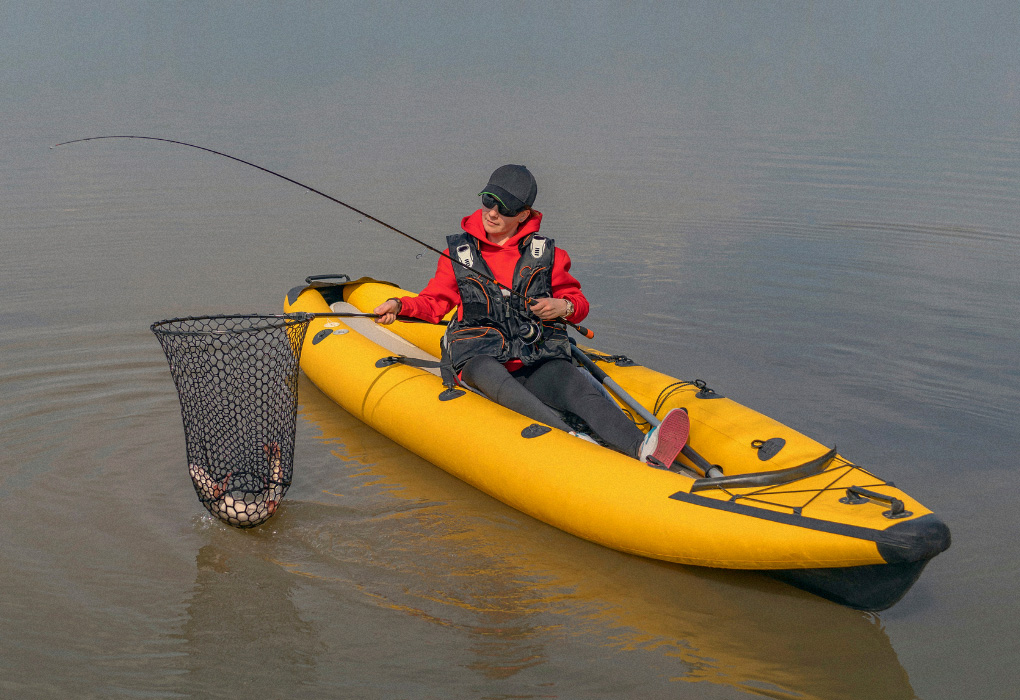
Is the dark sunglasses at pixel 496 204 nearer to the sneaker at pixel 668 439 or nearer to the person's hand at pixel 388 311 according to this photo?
the person's hand at pixel 388 311

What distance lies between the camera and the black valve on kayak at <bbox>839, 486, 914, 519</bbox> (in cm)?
323

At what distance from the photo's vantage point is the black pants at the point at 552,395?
4172 mm

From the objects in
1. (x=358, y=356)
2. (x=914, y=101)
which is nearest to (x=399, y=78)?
(x=914, y=101)

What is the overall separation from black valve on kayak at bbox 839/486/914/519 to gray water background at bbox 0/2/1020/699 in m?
0.45

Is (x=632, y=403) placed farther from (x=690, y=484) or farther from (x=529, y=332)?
(x=690, y=484)

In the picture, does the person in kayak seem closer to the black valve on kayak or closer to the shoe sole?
the shoe sole

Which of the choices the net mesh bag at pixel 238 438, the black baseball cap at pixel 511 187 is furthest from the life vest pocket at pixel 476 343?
the net mesh bag at pixel 238 438

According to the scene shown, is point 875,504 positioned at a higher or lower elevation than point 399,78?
lower

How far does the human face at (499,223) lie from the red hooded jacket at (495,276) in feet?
0.09

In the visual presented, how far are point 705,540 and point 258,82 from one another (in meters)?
18.2

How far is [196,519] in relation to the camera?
416 centimetres

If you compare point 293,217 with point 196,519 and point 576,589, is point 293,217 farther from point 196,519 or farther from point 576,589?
point 576,589

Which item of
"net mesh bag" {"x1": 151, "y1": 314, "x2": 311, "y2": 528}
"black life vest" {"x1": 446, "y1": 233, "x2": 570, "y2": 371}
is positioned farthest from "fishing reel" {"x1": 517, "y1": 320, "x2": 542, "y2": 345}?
"net mesh bag" {"x1": 151, "y1": 314, "x2": 311, "y2": 528}

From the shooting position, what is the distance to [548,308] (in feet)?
14.4
